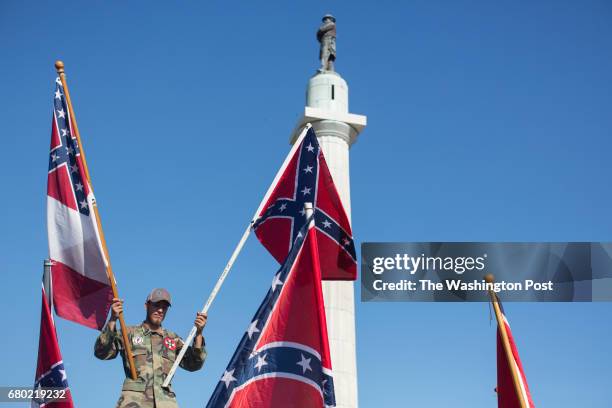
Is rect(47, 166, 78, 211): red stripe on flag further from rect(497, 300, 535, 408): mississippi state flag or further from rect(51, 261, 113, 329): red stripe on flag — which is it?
rect(497, 300, 535, 408): mississippi state flag

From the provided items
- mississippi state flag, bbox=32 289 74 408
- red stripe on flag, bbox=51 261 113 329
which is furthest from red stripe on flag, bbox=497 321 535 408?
mississippi state flag, bbox=32 289 74 408

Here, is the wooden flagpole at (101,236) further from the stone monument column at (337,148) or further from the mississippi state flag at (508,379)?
the stone monument column at (337,148)

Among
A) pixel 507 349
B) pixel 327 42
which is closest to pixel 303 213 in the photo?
pixel 507 349

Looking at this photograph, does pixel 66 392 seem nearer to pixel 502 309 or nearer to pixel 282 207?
pixel 282 207

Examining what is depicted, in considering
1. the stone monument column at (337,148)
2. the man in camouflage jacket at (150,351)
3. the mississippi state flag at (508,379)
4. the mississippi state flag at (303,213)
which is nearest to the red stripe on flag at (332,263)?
the mississippi state flag at (303,213)

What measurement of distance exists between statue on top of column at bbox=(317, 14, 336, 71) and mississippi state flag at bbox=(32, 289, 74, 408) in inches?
617

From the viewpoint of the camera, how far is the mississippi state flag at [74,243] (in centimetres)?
985

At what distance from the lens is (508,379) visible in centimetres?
1085

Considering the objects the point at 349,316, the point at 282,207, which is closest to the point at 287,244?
the point at 282,207

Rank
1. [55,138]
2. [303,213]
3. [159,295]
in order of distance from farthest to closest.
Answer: [303,213]
[55,138]
[159,295]

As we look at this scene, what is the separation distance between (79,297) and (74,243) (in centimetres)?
55

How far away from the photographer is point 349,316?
2239cm

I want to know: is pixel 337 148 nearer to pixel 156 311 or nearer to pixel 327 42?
pixel 327 42

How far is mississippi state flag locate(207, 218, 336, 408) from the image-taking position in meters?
9.24
